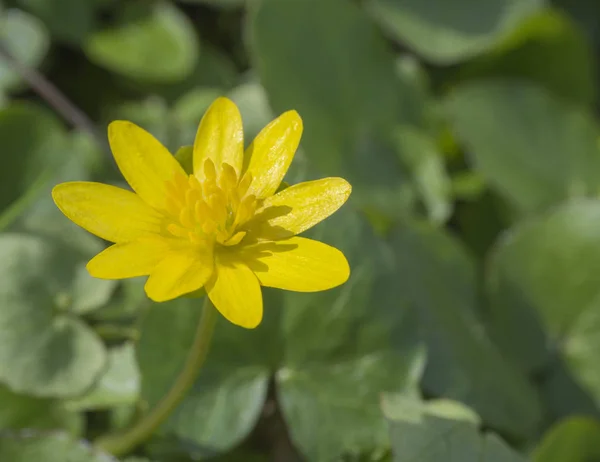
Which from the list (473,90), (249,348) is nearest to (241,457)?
(249,348)

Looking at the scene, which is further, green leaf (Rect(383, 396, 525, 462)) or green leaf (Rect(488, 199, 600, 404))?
green leaf (Rect(488, 199, 600, 404))

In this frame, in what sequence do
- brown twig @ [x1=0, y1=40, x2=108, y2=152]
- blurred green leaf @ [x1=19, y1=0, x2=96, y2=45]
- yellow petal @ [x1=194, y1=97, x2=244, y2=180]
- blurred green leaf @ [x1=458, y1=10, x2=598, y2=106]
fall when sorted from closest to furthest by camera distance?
yellow petal @ [x1=194, y1=97, x2=244, y2=180] < brown twig @ [x1=0, y1=40, x2=108, y2=152] < blurred green leaf @ [x1=19, y1=0, x2=96, y2=45] < blurred green leaf @ [x1=458, y1=10, x2=598, y2=106]

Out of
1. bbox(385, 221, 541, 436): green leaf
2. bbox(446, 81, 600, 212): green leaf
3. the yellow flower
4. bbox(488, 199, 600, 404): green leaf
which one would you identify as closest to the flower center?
the yellow flower

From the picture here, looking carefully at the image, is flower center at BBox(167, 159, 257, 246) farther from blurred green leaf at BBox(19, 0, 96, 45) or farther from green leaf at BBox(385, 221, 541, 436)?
blurred green leaf at BBox(19, 0, 96, 45)

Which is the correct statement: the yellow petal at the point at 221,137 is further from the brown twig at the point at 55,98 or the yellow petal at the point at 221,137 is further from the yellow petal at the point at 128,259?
the brown twig at the point at 55,98

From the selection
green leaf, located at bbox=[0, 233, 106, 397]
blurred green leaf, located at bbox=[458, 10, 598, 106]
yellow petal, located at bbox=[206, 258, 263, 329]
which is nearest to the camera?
yellow petal, located at bbox=[206, 258, 263, 329]

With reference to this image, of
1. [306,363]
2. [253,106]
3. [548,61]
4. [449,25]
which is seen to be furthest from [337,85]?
[306,363]

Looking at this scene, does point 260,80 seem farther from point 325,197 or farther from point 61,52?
point 325,197
